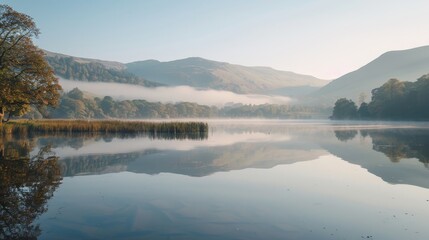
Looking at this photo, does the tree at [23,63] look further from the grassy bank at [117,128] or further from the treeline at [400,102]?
the treeline at [400,102]

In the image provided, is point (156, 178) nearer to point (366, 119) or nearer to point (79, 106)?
point (366, 119)

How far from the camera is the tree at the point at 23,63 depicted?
38.9m

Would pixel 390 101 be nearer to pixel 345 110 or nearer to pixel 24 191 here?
pixel 345 110

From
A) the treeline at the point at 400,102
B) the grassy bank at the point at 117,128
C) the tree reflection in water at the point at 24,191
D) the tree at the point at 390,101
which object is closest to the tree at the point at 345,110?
the treeline at the point at 400,102

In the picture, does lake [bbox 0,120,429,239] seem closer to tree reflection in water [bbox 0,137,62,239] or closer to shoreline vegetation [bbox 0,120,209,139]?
tree reflection in water [bbox 0,137,62,239]

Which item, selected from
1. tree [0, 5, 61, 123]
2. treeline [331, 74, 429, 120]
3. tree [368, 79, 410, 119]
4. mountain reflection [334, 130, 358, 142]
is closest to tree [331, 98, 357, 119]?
treeline [331, 74, 429, 120]

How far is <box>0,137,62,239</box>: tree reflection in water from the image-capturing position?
28.1ft

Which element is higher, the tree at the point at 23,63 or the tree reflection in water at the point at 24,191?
the tree at the point at 23,63

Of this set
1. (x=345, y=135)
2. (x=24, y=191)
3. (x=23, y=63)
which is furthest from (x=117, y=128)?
(x=24, y=191)

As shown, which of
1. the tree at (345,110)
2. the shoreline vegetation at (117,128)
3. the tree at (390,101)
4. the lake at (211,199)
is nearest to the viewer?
the lake at (211,199)

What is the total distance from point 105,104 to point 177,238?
197492mm

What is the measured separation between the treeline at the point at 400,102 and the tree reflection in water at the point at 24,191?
381 ft

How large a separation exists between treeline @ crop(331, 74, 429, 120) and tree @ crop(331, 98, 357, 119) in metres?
4.19

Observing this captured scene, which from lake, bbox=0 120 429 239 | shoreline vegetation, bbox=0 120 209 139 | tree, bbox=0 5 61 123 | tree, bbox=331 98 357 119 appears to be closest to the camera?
lake, bbox=0 120 429 239
